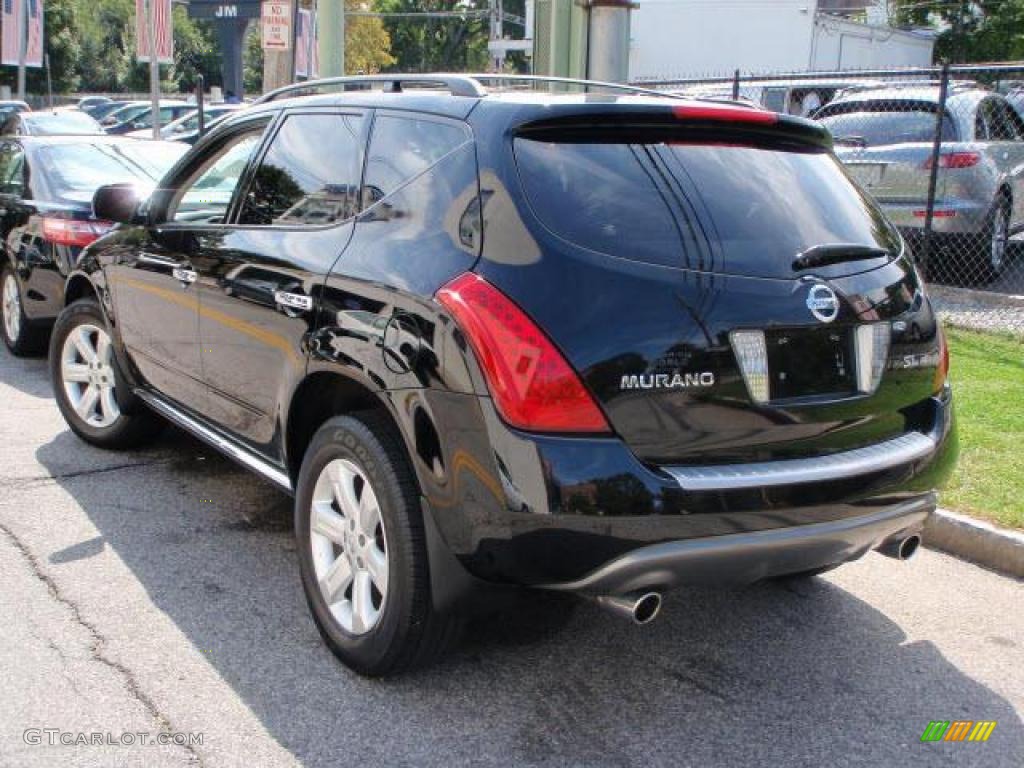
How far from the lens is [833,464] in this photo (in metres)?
2.98

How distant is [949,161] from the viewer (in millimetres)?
9438

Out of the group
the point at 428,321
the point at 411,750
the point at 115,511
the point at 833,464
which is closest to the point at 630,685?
the point at 411,750

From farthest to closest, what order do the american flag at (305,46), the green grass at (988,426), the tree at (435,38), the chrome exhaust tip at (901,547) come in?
1. the tree at (435,38)
2. the american flag at (305,46)
3. the green grass at (988,426)
4. the chrome exhaust tip at (901,547)

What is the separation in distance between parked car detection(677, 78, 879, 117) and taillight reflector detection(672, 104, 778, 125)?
9369mm

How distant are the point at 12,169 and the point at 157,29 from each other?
806 centimetres

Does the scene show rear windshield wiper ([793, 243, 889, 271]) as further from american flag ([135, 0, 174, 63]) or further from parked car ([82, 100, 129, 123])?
parked car ([82, 100, 129, 123])

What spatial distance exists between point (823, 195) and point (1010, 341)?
5.34 meters

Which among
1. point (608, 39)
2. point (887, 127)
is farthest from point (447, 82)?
point (887, 127)

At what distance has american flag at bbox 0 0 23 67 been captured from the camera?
81.2 feet

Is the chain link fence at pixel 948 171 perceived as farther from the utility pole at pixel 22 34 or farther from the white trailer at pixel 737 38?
the white trailer at pixel 737 38

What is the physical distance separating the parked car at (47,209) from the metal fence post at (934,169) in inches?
249

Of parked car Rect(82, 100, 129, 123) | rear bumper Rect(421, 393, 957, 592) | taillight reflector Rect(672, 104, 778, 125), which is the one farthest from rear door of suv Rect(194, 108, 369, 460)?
parked car Rect(82, 100, 129, 123)

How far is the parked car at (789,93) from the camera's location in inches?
498
